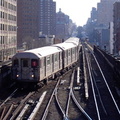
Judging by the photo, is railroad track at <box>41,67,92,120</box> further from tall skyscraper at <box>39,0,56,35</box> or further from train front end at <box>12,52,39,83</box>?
tall skyscraper at <box>39,0,56,35</box>

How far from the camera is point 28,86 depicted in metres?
21.5

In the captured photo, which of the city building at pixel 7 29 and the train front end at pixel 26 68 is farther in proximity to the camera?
the city building at pixel 7 29

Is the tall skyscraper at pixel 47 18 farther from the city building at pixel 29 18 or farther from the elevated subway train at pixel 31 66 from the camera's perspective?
the elevated subway train at pixel 31 66

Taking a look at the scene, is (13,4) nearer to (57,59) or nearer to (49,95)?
(57,59)

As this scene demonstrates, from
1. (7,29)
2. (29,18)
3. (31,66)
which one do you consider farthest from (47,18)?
(31,66)

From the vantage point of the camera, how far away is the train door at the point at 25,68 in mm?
21125

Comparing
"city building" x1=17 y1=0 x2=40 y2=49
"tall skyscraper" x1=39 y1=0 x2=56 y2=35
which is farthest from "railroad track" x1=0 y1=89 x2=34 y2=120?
"tall skyscraper" x1=39 y1=0 x2=56 y2=35

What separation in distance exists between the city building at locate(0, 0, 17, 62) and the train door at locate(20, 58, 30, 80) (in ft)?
117

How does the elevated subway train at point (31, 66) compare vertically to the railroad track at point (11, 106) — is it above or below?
above

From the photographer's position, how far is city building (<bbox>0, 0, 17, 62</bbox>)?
191 ft

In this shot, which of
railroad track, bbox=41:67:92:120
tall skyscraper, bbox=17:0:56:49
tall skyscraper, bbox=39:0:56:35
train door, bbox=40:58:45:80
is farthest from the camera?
tall skyscraper, bbox=39:0:56:35

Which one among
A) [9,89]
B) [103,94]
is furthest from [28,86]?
[103,94]

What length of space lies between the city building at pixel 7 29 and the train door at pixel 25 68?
35.7 meters

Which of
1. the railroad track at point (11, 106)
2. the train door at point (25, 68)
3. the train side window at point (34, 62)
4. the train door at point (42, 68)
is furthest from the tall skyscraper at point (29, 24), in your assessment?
the railroad track at point (11, 106)
